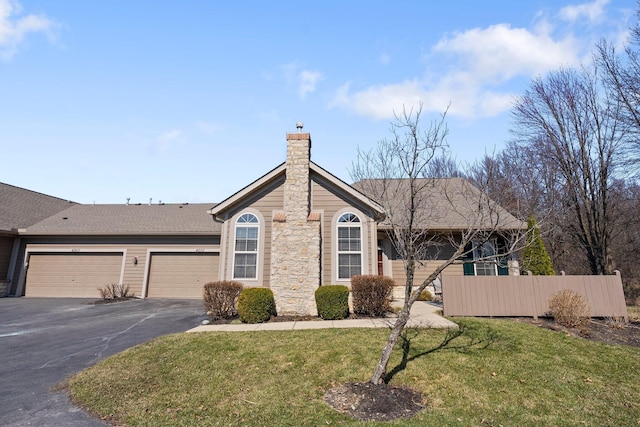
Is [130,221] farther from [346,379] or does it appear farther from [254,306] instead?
[346,379]

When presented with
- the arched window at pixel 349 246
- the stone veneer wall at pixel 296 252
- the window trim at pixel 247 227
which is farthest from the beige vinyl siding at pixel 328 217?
the window trim at pixel 247 227

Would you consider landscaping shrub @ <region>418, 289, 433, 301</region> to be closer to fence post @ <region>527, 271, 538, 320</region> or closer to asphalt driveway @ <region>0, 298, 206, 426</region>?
fence post @ <region>527, 271, 538, 320</region>

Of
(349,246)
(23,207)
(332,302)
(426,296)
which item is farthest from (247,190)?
(23,207)

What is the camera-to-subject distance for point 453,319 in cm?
948

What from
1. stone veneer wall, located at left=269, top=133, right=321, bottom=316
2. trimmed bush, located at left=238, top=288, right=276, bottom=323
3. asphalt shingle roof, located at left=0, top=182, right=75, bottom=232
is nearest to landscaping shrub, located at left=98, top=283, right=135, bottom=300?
asphalt shingle roof, located at left=0, top=182, right=75, bottom=232

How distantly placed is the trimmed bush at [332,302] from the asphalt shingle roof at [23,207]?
59.2ft

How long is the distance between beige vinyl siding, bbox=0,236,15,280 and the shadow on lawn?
2113cm

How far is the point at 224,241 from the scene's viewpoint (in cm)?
1205

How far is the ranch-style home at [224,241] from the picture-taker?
1098 cm

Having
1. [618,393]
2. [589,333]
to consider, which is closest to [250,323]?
[618,393]

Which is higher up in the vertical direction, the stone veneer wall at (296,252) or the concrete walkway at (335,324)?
the stone veneer wall at (296,252)

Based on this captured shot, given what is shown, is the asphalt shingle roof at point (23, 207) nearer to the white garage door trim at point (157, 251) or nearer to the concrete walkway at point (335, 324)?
the white garage door trim at point (157, 251)

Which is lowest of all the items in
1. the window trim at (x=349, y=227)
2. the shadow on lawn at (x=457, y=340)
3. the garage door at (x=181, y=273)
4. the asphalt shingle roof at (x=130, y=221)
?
the shadow on lawn at (x=457, y=340)

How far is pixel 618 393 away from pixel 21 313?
17550mm
